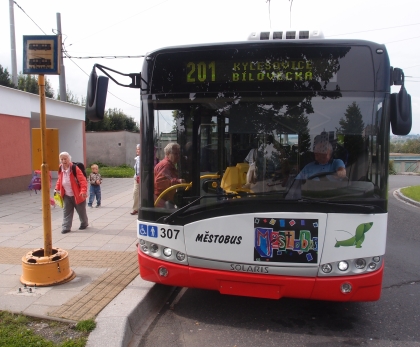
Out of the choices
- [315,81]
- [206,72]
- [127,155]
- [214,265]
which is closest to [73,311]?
[214,265]

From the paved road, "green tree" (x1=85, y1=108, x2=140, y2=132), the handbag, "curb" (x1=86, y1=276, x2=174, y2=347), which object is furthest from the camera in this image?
"green tree" (x1=85, y1=108, x2=140, y2=132)

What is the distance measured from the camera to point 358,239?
3.64 meters

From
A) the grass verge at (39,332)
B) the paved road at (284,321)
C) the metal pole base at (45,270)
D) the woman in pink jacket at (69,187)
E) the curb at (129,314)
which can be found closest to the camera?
the grass verge at (39,332)

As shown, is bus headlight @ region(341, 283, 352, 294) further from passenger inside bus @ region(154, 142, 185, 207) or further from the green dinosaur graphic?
passenger inside bus @ region(154, 142, 185, 207)

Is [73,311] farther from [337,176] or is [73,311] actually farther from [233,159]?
[337,176]

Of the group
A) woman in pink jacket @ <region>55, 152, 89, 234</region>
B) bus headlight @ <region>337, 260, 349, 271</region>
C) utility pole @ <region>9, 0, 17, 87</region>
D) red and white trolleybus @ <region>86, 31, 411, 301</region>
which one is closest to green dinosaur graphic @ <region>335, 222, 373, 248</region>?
red and white trolleybus @ <region>86, 31, 411, 301</region>

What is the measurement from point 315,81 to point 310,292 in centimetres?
199

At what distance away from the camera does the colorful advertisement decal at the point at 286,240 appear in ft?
12.0

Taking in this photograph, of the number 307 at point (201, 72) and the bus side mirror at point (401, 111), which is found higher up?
the number 307 at point (201, 72)

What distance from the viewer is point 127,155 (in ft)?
93.8

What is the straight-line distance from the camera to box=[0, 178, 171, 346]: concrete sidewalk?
3885mm

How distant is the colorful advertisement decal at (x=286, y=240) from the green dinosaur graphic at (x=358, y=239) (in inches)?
9.8

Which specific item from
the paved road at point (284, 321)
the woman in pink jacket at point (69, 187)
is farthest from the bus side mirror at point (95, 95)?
the woman in pink jacket at point (69, 187)

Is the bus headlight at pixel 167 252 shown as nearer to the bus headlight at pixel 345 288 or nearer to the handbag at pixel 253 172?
the handbag at pixel 253 172
